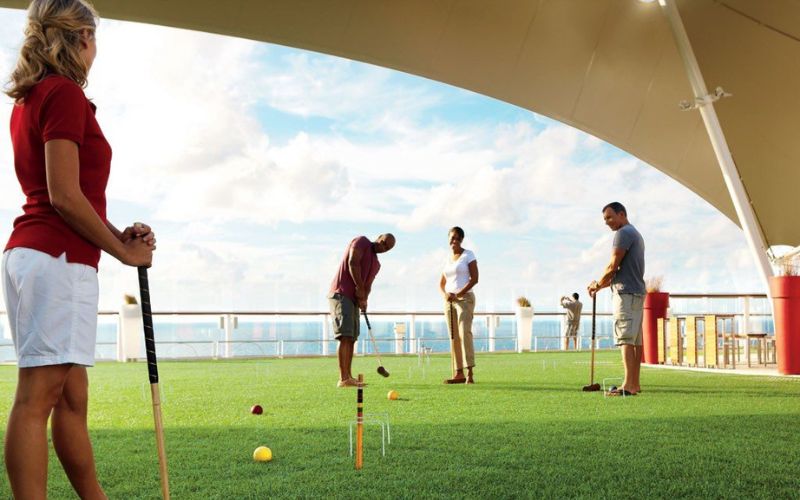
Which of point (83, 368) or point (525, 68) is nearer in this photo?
point (83, 368)

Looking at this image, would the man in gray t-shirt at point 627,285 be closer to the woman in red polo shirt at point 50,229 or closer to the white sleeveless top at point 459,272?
the white sleeveless top at point 459,272

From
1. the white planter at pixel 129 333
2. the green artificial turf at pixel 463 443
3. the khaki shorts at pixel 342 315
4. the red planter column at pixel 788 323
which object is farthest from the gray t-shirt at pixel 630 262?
the white planter at pixel 129 333

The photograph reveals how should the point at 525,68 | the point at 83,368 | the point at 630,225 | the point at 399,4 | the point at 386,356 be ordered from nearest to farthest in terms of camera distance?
the point at 83,368 < the point at 630,225 < the point at 399,4 < the point at 525,68 < the point at 386,356

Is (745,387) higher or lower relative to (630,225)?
lower

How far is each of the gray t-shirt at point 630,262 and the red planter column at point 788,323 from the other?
12.3ft

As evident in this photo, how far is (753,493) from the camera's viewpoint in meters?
3.06

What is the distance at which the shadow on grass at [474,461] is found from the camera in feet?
10.3

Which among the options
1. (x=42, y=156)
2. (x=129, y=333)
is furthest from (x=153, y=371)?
(x=129, y=333)

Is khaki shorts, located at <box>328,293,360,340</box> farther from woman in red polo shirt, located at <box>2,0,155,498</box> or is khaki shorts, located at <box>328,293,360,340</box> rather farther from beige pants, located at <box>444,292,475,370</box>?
woman in red polo shirt, located at <box>2,0,155,498</box>

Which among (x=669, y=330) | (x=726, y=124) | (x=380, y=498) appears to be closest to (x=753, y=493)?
(x=380, y=498)

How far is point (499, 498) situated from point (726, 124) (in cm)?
1219

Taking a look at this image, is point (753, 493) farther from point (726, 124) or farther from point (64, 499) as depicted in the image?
point (726, 124)

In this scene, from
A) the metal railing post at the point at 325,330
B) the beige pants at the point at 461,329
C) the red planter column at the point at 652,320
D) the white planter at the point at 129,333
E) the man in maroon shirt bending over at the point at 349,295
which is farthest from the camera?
the metal railing post at the point at 325,330

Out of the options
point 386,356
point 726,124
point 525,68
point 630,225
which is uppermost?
point 525,68
